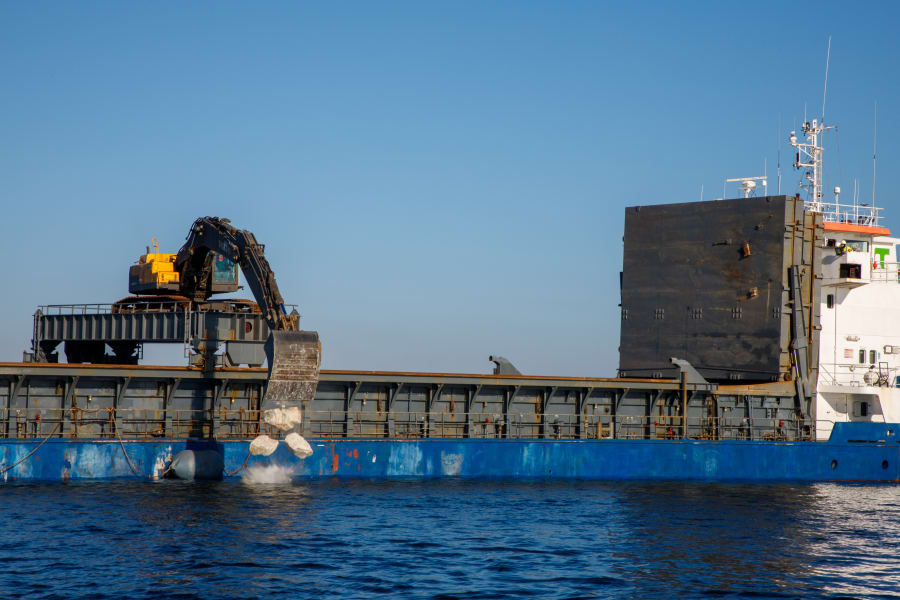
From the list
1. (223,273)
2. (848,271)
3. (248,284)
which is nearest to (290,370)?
(248,284)

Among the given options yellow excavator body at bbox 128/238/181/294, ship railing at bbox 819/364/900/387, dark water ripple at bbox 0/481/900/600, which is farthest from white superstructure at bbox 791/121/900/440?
yellow excavator body at bbox 128/238/181/294

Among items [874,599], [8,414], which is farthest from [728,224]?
[8,414]

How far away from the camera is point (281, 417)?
3061 cm

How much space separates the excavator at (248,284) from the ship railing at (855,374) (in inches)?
809

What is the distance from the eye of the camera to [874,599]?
1867 cm

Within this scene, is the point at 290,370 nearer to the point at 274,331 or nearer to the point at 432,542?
the point at 274,331

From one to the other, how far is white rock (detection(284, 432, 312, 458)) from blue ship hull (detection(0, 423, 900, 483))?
2.70 ft

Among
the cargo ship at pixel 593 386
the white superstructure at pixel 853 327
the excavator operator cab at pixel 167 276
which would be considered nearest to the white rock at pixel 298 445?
the cargo ship at pixel 593 386

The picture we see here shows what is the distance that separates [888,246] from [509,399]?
57.7 feet

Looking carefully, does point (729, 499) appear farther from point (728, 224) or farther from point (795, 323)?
point (728, 224)

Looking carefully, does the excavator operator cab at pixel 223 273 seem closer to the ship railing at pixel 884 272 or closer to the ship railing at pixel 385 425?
the ship railing at pixel 385 425

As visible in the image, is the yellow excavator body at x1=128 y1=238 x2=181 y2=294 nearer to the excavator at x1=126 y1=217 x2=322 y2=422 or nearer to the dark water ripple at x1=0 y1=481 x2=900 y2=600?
the excavator at x1=126 y1=217 x2=322 y2=422

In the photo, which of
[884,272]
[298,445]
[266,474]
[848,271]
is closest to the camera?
[298,445]

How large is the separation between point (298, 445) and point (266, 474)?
61.7 inches
